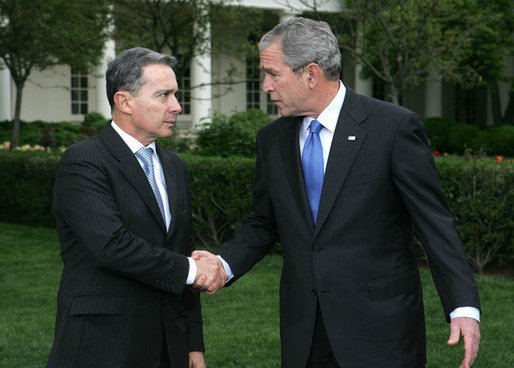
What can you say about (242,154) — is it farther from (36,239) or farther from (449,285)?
(449,285)

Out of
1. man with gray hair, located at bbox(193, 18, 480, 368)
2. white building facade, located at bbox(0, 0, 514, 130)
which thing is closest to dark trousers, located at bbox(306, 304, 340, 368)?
man with gray hair, located at bbox(193, 18, 480, 368)

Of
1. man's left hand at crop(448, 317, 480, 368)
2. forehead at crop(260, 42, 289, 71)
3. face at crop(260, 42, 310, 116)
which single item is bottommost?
man's left hand at crop(448, 317, 480, 368)

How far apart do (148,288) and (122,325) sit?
0.17 metres

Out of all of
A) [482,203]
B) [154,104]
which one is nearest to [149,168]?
[154,104]

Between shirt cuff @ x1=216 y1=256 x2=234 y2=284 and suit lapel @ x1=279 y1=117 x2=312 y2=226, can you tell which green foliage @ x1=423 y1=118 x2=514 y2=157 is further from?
suit lapel @ x1=279 y1=117 x2=312 y2=226

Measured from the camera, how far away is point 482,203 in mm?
8188

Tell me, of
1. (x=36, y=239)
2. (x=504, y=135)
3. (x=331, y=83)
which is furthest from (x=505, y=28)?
(x=331, y=83)

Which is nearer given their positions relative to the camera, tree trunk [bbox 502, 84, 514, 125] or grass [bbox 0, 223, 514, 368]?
grass [bbox 0, 223, 514, 368]

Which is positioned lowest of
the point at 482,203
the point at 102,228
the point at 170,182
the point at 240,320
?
the point at 240,320

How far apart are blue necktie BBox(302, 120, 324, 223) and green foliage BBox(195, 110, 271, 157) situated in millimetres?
8979

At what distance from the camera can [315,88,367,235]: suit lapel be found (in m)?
3.09

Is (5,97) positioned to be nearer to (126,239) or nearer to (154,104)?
(154,104)

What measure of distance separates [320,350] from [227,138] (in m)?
9.71

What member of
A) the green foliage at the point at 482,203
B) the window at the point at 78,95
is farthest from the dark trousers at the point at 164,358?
the window at the point at 78,95
